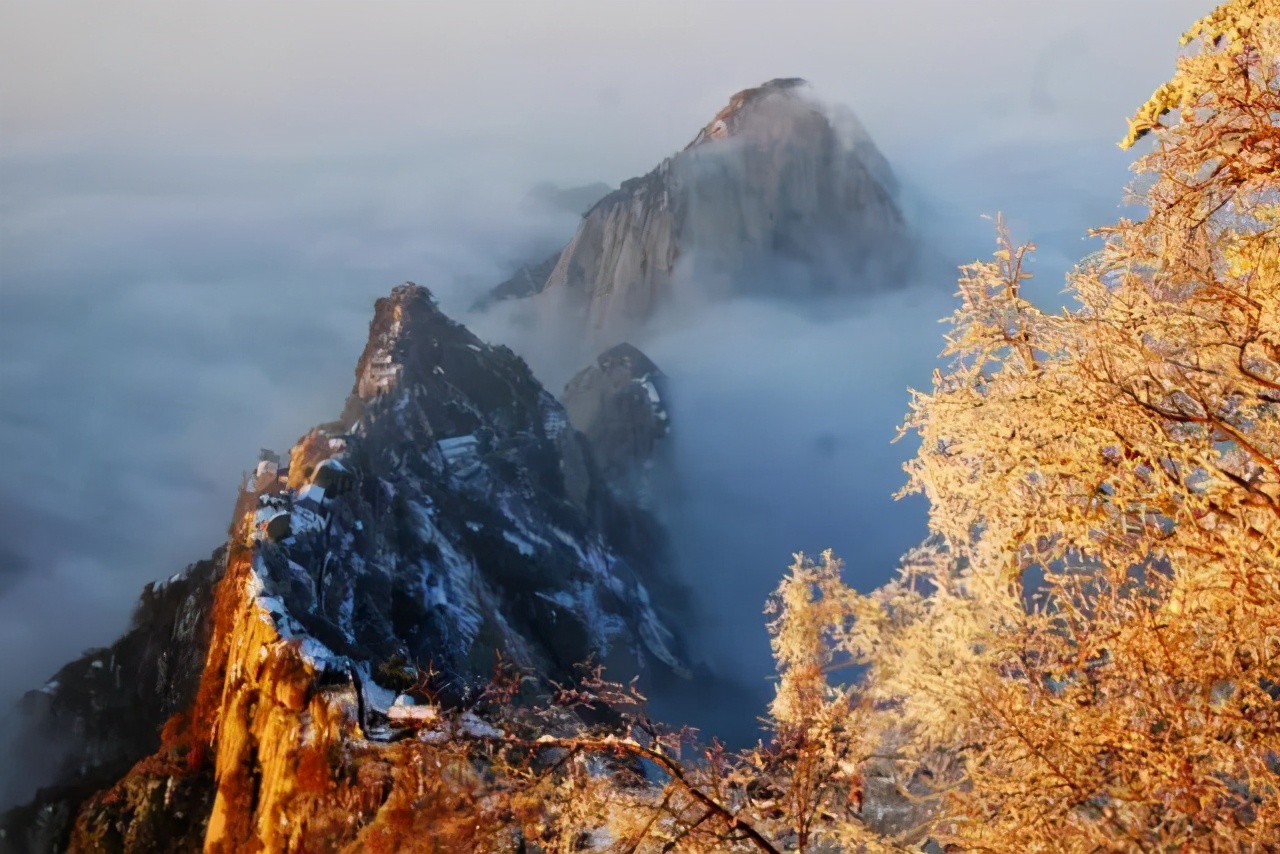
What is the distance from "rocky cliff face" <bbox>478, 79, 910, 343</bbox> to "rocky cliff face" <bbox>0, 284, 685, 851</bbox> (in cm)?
5165

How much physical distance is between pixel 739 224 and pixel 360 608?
119m

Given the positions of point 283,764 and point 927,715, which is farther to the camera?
point 283,764

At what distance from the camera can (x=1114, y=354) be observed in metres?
6.04

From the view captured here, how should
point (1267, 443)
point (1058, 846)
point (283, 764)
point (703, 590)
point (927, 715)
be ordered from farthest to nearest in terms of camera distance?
1. point (703, 590)
2. point (283, 764)
3. point (927, 715)
4. point (1267, 443)
5. point (1058, 846)

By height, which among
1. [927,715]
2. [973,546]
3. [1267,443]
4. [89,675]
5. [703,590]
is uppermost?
[703,590]

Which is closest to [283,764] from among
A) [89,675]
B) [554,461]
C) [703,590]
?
[89,675]

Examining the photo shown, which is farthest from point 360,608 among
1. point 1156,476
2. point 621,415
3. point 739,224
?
point 739,224

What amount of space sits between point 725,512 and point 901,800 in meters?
115

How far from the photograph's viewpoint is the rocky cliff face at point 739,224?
143m

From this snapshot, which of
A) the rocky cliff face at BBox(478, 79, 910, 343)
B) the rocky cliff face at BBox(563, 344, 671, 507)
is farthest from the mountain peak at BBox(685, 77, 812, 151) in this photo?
the rocky cliff face at BBox(563, 344, 671, 507)

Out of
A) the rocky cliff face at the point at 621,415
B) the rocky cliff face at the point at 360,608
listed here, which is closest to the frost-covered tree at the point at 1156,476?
the rocky cliff face at the point at 360,608

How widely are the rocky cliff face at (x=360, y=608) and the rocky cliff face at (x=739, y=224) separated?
51.7 metres

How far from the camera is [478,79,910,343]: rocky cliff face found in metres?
143

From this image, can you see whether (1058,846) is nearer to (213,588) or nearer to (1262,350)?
(1262,350)
